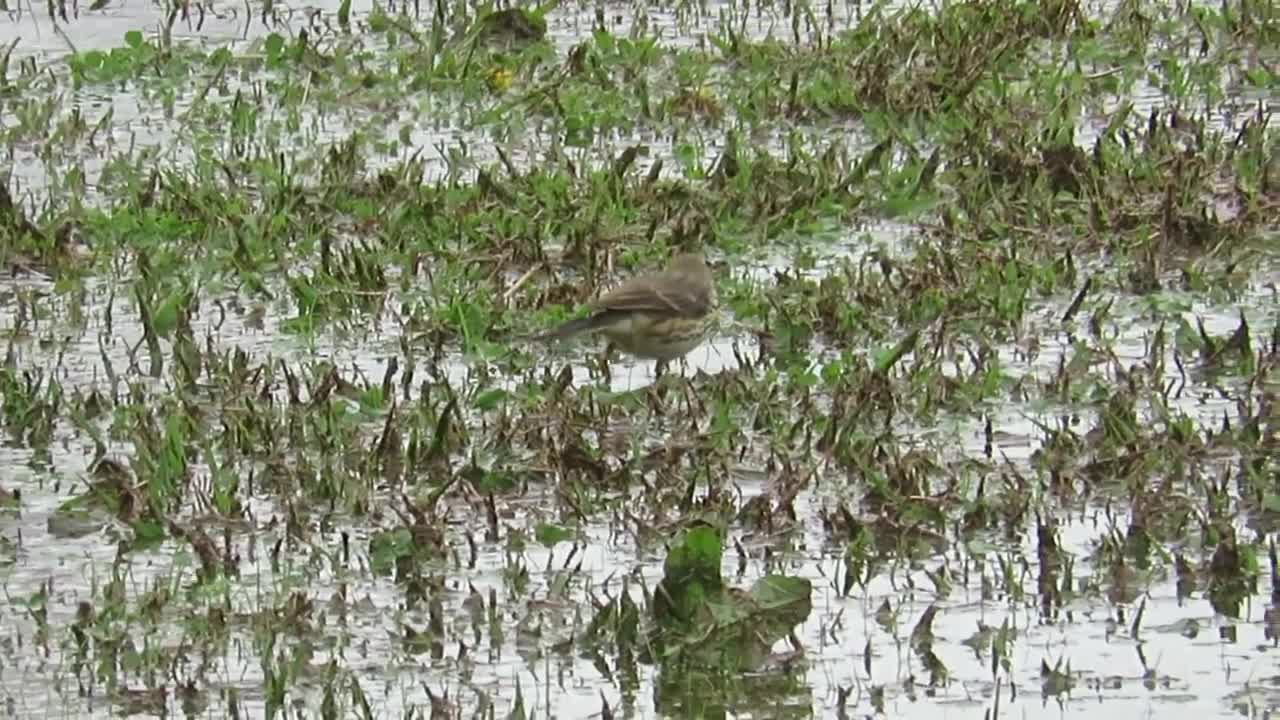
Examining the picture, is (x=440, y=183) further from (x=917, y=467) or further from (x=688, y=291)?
(x=917, y=467)

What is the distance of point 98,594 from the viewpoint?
313 inches

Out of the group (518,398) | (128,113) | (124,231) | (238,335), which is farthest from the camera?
(128,113)

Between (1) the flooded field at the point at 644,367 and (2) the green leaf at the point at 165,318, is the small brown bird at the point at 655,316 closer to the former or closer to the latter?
(1) the flooded field at the point at 644,367

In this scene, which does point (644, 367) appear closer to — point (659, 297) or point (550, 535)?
point (659, 297)

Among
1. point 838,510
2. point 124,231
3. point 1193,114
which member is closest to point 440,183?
point 124,231

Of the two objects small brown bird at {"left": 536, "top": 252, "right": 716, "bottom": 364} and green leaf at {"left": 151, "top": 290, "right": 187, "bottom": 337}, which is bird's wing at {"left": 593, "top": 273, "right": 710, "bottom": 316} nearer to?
small brown bird at {"left": 536, "top": 252, "right": 716, "bottom": 364}

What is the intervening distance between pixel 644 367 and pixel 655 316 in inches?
26.5

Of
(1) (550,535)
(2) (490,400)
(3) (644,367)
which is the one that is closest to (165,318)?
(2) (490,400)

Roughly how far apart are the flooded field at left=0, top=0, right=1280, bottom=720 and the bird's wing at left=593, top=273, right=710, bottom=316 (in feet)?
0.76

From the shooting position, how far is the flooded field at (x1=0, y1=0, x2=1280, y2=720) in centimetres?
750

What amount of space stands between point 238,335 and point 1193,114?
13.8 ft

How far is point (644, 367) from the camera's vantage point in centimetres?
1007

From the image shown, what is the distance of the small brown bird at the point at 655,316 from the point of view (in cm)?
949

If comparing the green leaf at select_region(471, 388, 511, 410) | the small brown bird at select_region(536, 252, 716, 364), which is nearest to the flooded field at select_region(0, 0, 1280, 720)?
the green leaf at select_region(471, 388, 511, 410)
